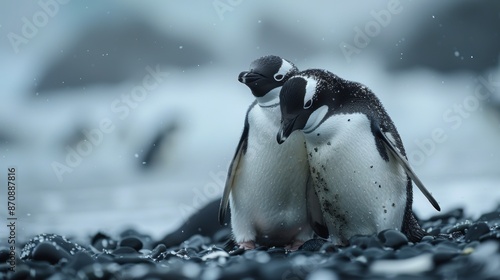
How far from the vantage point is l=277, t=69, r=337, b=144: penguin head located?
233 centimetres

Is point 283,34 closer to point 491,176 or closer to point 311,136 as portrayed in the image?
point 491,176

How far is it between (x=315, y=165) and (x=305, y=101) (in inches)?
10.0

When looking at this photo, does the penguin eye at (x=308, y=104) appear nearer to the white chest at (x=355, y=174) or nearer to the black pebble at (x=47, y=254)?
the white chest at (x=355, y=174)

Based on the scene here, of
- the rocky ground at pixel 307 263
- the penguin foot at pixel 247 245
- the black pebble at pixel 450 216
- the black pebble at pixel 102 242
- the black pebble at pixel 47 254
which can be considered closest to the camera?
the rocky ground at pixel 307 263

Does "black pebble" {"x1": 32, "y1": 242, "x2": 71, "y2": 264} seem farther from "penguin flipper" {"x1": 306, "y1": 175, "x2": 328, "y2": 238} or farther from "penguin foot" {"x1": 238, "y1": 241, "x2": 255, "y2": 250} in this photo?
"penguin flipper" {"x1": 306, "y1": 175, "x2": 328, "y2": 238}

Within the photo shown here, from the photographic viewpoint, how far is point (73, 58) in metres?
16.2

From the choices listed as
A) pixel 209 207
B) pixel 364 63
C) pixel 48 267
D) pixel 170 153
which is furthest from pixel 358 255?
pixel 364 63

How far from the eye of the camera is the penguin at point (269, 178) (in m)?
2.62

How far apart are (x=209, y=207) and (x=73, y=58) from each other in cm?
1310

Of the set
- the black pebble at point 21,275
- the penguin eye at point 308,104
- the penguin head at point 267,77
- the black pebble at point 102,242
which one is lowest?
the black pebble at point 102,242

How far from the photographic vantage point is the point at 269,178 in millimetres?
2664

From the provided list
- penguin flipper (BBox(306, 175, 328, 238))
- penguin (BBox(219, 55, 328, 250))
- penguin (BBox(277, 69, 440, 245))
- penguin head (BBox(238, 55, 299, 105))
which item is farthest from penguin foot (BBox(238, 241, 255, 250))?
penguin head (BBox(238, 55, 299, 105))

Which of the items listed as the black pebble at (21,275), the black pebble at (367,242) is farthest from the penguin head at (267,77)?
the black pebble at (21,275)

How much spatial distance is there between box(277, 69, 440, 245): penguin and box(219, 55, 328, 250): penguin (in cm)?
16
